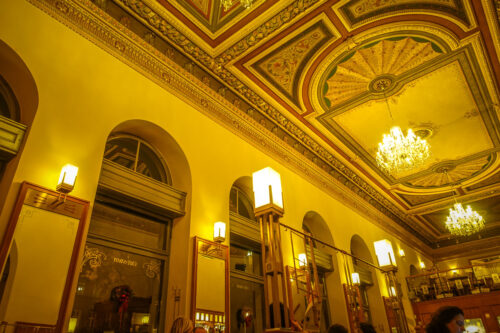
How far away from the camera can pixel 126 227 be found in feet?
16.9

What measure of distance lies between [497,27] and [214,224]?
6276mm

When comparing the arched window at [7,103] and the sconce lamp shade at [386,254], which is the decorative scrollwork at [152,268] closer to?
the arched window at [7,103]

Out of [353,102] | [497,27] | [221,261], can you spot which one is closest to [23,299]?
[221,261]

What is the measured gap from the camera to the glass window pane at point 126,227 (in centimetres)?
482

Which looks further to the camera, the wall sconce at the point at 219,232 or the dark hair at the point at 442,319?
the wall sconce at the point at 219,232

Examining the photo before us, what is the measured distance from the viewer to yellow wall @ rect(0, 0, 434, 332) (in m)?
4.12

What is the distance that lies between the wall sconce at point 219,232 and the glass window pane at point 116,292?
0.98 meters

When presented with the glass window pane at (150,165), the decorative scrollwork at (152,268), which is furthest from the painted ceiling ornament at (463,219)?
the decorative scrollwork at (152,268)

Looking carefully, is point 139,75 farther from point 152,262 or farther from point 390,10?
point 390,10

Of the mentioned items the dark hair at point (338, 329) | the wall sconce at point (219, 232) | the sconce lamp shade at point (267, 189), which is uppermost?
the wall sconce at point (219, 232)

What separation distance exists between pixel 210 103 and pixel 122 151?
2138mm

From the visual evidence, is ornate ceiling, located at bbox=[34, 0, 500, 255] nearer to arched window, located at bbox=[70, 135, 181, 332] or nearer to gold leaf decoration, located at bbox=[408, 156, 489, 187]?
gold leaf decoration, located at bbox=[408, 156, 489, 187]

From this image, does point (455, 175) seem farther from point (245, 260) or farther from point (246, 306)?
point (246, 306)

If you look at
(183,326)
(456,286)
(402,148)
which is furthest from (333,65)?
(456,286)
